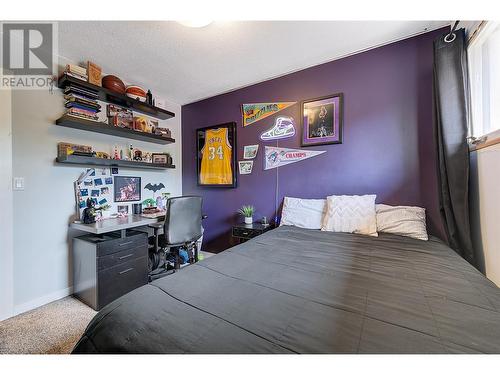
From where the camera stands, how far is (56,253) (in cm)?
209

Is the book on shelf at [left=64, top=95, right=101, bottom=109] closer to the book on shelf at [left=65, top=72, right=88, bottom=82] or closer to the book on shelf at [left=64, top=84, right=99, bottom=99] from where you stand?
the book on shelf at [left=64, top=84, right=99, bottom=99]

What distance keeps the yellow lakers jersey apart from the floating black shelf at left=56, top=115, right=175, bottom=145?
629 millimetres

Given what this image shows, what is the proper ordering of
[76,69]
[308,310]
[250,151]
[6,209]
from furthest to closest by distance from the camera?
1. [250,151]
2. [76,69]
3. [6,209]
4. [308,310]

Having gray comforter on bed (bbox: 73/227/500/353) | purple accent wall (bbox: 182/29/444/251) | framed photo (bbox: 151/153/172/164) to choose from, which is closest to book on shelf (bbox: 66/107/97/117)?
framed photo (bbox: 151/153/172/164)

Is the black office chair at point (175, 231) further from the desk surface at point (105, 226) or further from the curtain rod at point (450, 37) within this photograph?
the curtain rod at point (450, 37)

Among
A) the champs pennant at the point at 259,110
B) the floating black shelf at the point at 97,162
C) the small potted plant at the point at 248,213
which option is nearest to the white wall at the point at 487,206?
the champs pennant at the point at 259,110

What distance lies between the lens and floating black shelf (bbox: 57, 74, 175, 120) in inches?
80.3

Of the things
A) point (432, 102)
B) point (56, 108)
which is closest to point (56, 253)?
point (56, 108)

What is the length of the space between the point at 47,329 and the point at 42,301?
55cm

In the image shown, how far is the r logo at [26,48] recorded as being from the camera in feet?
5.96

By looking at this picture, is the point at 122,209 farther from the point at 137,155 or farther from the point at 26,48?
the point at 26,48

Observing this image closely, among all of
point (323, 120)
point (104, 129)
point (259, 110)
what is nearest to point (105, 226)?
point (104, 129)

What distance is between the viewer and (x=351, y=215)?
198 cm
